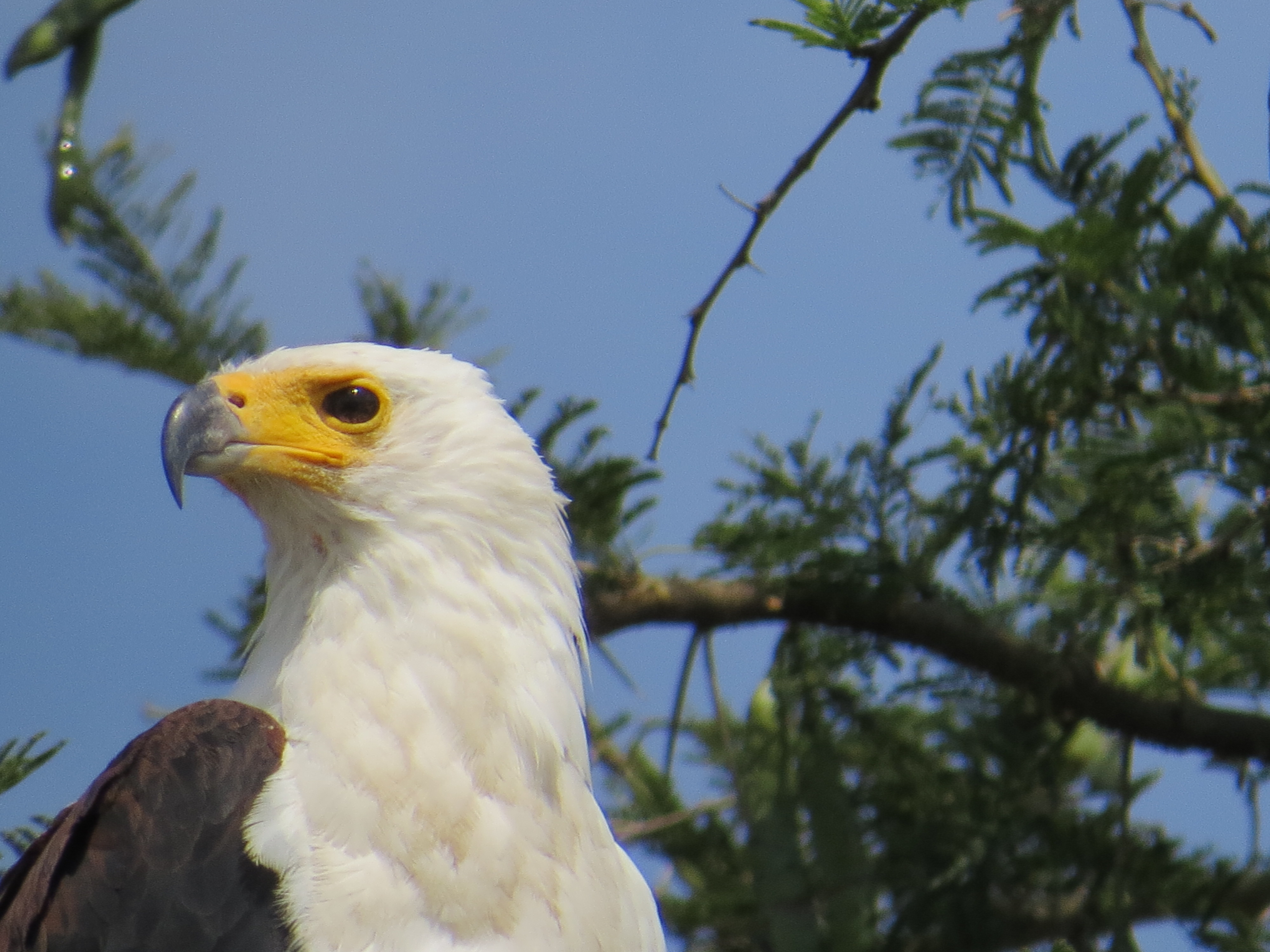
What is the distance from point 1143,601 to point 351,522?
187 centimetres

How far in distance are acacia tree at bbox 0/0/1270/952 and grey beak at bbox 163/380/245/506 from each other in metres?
0.54

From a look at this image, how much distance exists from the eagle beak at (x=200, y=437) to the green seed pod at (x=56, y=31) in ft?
2.37

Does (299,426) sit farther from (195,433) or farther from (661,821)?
(661,821)

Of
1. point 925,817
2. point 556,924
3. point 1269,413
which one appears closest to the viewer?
point 556,924

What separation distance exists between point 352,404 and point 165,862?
38.7 inches

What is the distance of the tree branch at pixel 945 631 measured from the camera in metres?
3.70

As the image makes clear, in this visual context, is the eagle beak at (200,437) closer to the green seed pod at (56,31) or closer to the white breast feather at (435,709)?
the white breast feather at (435,709)

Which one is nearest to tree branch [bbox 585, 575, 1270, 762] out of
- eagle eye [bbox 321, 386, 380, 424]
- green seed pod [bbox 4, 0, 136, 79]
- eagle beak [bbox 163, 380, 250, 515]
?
eagle eye [bbox 321, 386, 380, 424]

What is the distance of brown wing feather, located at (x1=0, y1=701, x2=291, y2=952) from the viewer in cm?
238

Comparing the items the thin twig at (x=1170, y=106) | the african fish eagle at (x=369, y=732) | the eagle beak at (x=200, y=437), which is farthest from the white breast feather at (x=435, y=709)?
the thin twig at (x=1170, y=106)

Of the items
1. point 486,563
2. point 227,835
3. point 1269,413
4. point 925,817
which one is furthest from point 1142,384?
point 227,835

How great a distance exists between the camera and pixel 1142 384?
359 cm

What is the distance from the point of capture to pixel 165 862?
242cm

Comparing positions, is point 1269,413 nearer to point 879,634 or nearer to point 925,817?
point 879,634
